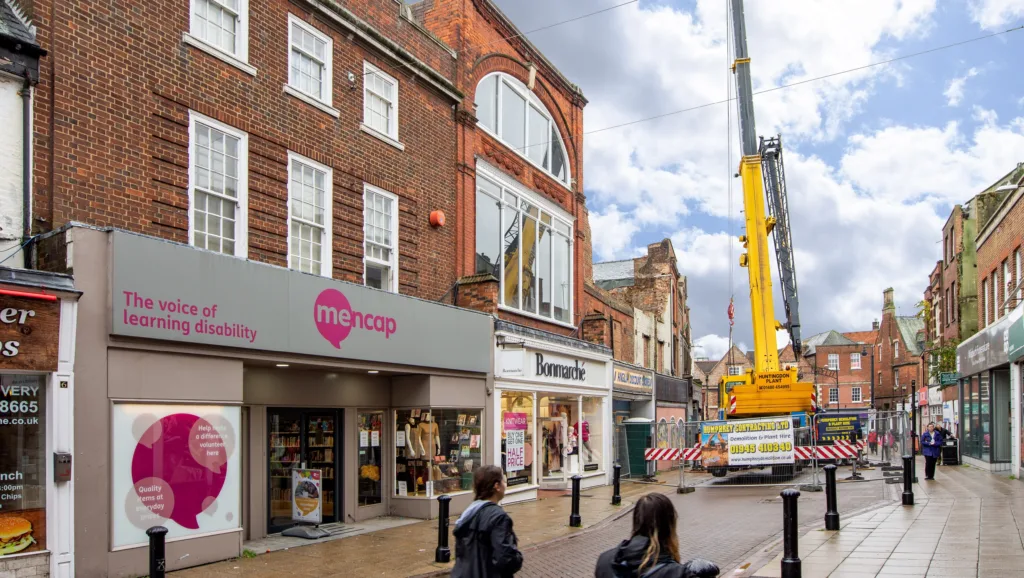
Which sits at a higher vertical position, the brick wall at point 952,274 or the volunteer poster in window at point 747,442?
the brick wall at point 952,274

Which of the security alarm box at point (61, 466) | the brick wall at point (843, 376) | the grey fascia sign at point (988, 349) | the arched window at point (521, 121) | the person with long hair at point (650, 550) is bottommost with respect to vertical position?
the brick wall at point (843, 376)

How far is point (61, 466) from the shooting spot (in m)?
9.14

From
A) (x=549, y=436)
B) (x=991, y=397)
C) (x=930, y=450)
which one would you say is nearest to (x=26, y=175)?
(x=549, y=436)

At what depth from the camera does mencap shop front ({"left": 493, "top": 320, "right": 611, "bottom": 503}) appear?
18312mm

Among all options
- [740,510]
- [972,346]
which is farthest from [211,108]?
[972,346]

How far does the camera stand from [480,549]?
5.46 meters

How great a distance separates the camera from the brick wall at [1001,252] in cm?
2314

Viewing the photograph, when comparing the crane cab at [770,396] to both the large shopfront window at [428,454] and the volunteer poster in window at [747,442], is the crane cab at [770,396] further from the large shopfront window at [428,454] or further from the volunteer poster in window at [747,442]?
the large shopfront window at [428,454]

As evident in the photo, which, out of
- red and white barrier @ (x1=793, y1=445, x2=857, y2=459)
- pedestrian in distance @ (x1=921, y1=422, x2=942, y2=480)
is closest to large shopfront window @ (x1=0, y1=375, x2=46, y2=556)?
red and white barrier @ (x1=793, y1=445, x2=857, y2=459)

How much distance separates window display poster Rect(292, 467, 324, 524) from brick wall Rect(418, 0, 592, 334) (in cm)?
640

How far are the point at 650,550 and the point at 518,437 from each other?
48.3 feet

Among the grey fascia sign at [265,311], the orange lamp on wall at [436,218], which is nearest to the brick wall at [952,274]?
the orange lamp on wall at [436,218]

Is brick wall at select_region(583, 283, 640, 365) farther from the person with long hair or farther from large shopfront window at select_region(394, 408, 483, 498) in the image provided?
the person with long hair

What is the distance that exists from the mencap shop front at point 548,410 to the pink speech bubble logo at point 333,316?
16.9ft
